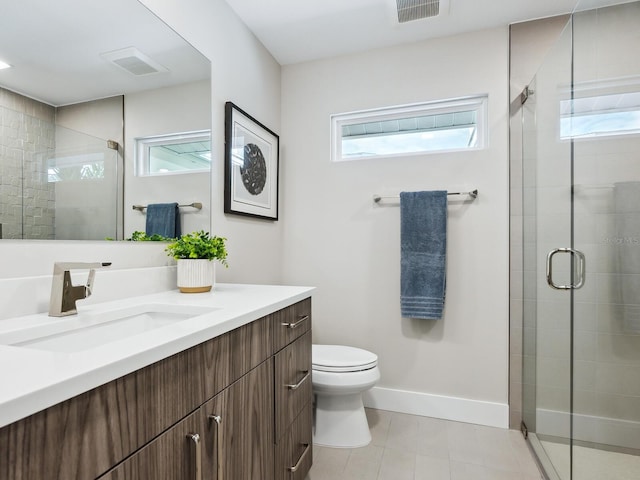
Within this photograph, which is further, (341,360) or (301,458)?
(341,360)

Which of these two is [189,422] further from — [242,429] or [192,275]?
[192,275]

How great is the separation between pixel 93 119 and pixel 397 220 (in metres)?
1.74

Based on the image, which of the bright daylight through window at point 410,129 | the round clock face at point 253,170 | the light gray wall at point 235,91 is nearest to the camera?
the light gray wall at point 235,91

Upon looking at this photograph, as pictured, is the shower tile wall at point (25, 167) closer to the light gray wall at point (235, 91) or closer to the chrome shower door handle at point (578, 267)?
the light gray wall at point (235, 91)

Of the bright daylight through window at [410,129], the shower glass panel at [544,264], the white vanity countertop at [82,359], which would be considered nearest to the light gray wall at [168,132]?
the white vanity countertop at [82,359]

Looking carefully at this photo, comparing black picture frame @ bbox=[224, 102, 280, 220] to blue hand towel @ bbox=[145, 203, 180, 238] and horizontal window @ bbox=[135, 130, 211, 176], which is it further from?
blue hand towel @ bbox=[145, 203, 180, 238]

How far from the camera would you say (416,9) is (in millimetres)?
1860

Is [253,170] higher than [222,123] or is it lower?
lower

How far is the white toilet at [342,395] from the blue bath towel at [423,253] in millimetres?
472

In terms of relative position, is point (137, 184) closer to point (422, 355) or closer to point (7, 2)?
point (7, 2)

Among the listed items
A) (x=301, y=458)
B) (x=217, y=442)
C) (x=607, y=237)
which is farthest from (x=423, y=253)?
(x=217, y=442)

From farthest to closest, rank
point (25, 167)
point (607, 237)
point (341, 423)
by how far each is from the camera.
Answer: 1. point (341, 423)
2. point (607, 237)
3. point (25, 167)

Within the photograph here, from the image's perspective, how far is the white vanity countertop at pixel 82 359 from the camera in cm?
48

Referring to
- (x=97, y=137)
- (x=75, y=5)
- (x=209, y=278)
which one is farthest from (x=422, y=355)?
(x=75, y=5)
